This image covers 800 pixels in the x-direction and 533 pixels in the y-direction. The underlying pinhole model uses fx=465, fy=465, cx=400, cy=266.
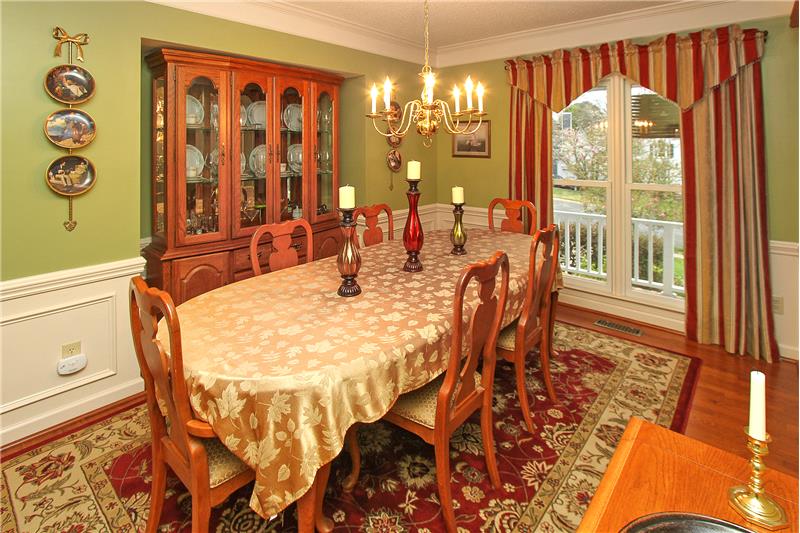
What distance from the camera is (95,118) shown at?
2480 millimetres

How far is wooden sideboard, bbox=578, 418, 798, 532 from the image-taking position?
97 cm

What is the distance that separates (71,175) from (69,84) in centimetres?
45

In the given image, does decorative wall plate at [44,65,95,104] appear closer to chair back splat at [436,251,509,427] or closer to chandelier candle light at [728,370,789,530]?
chair back splat at [436,251,509,427]

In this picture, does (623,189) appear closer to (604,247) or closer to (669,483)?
(604,247)

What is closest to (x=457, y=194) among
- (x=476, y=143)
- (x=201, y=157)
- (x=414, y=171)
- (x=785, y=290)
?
(x=414, y=171)

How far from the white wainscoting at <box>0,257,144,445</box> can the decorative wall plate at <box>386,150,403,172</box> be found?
241 cm

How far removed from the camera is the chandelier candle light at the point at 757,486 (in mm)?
894

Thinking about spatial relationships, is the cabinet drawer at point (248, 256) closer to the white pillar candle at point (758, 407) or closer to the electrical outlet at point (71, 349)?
the electrical outlet at point (71, 349)

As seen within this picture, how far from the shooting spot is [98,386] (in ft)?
8.69

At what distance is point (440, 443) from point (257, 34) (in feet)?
9.65

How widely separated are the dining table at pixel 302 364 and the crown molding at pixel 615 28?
2.85 meters

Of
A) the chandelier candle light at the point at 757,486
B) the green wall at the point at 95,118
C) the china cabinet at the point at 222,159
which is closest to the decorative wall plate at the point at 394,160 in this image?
the china cabinet at the point at 222,159

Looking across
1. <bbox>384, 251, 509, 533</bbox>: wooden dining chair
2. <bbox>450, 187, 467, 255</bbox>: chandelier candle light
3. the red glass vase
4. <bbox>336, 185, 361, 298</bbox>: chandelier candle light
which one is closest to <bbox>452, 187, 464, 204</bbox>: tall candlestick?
<bbox>450, 187, 467, 255</bbox>: chandelier candle light

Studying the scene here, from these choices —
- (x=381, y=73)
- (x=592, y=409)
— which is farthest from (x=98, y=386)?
(x=381, y=73)
